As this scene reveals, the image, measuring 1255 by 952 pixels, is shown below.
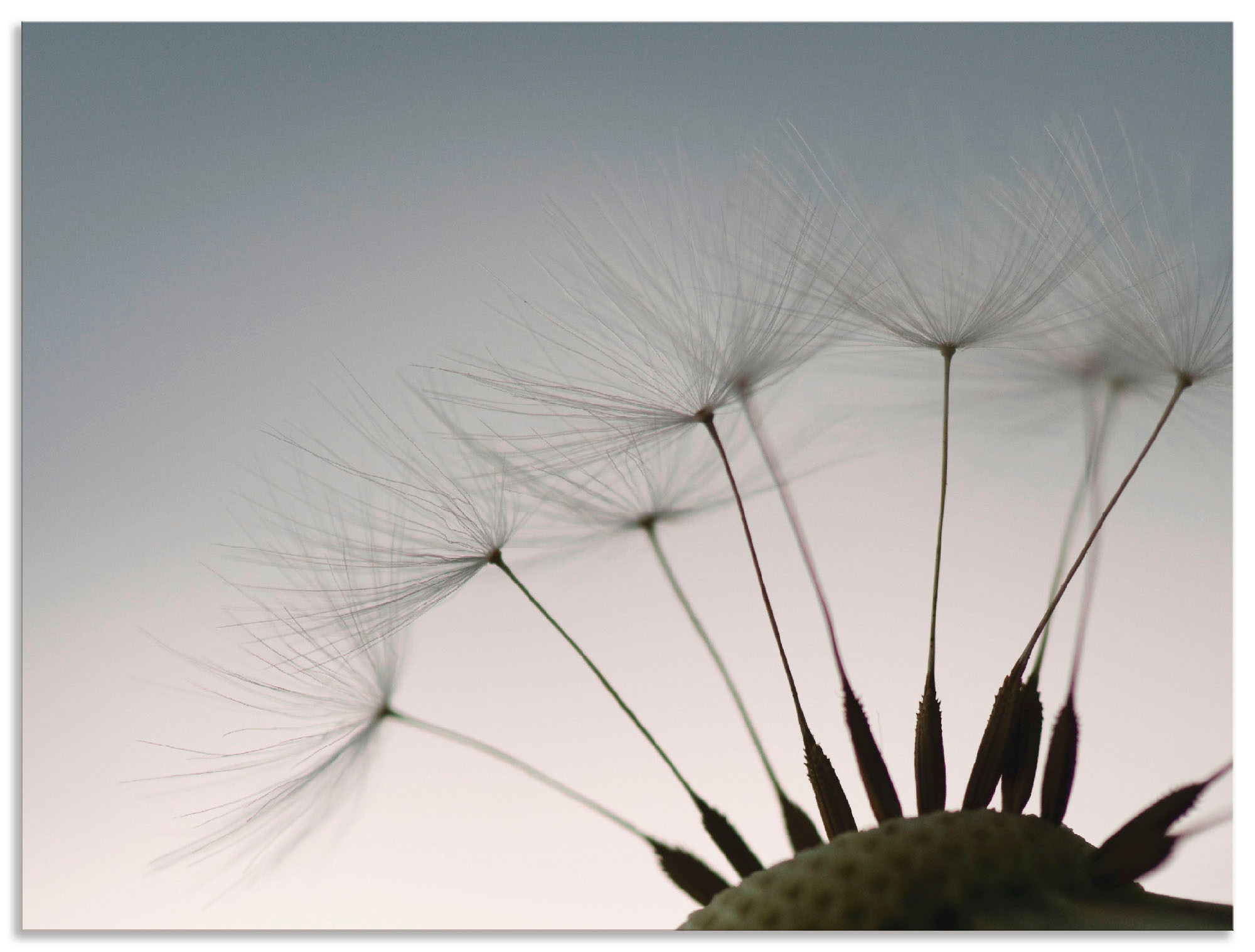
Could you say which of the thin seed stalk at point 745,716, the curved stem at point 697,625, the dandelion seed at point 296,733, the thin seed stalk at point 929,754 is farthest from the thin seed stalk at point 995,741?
the dandelion seed at point 296,733

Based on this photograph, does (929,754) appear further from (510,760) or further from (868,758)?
(510,760)

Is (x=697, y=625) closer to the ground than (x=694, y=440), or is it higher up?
closer to the ground

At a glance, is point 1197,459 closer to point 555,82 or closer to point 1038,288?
point 1038,288

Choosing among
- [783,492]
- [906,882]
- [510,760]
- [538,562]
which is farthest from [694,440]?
[906,882]

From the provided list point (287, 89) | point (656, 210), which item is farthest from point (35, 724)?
point (656, 210)

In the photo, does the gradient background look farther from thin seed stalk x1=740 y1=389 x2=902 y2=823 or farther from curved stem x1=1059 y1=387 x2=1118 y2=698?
thin seed stalk x1=740 y1=389 x2=902 y2=823

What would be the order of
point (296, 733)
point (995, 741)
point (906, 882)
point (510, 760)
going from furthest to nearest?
point (296, 733) → point (510, 760) → point (995, 741) → point (906, 882)

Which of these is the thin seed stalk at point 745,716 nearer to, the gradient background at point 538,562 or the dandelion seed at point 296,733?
the gradient background at point 538,562
